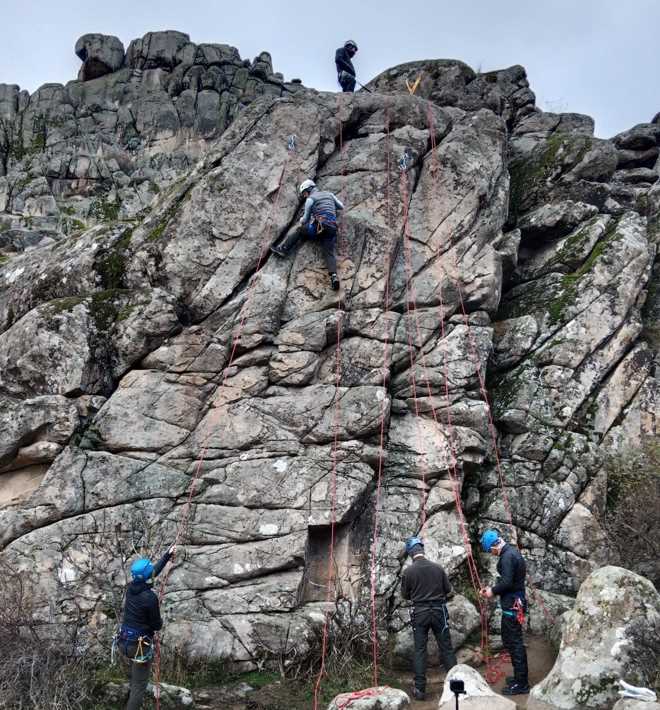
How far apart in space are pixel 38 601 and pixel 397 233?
35.0ft

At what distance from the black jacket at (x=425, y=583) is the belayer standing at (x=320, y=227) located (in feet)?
21.6

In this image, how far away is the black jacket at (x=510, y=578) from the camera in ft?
34.7

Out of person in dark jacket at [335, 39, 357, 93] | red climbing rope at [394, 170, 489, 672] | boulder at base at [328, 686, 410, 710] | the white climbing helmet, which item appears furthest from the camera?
person in dark jacket at [335, 39, 357, 93]

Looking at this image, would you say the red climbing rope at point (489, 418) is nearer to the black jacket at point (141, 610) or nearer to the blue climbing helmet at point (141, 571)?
the black jacket at point (141, 610)

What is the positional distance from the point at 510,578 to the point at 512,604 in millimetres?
392

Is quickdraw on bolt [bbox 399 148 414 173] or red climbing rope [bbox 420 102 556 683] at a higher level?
quickdraw on bolt [bbox 399 148 414 173]

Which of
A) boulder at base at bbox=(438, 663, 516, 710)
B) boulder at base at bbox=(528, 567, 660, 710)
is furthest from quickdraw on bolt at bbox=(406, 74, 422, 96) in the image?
boulder at base at bbox=(438, 663, 516, 710)

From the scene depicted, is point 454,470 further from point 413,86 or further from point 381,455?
point 413,86

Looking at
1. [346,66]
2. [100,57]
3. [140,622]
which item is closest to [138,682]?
[140,622]

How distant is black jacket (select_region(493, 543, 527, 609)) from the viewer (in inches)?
416

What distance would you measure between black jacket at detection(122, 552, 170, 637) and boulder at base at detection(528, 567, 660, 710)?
213 inches

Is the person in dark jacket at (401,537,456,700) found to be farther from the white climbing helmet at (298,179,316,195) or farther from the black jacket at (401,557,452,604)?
the white climbing helmet at (298,179,316,195)

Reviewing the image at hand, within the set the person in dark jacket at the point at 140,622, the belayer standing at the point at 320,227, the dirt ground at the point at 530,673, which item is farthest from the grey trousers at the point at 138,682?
the belayer standing at the point at 320,227

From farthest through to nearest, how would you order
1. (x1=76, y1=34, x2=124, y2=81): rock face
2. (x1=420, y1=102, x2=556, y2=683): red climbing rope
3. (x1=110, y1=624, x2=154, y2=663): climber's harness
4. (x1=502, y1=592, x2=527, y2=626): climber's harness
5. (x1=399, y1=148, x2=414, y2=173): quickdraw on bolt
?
(x1=76, y1=34, x2=124, y2=81): rock face
(x1=399, y1=148, x2=414, y2=173): quickdraw on bolt
(x1=420, y1=102, x2=556, y2=683): red climbing rope
(x1=502, y1=592, x2=527, y2=626): climber's harness
(x1=110, y1=624, x2=154, y2=663): climber's harness
